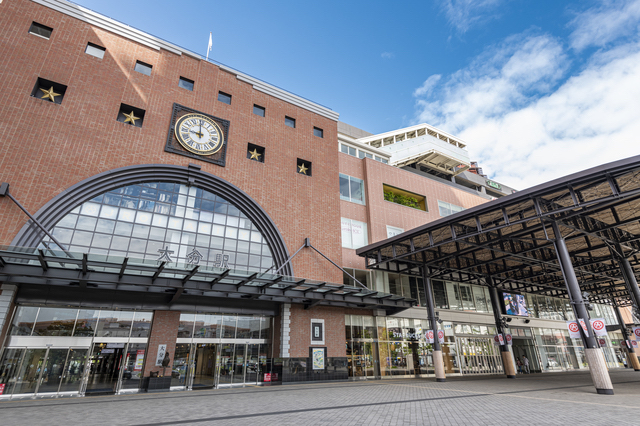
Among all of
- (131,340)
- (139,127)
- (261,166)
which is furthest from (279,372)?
(139,127)

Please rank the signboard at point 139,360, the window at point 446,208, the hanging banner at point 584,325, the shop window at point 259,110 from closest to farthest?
the hanging banner at point 584,325
the signboard at point 139,360
the shop window at point 259,110
the window at point 446,208

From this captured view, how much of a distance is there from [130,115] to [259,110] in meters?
9.00

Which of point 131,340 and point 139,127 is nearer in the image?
point 131,340

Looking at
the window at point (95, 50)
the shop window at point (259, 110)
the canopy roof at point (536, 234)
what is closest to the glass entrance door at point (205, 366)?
the canopy roof at point (536, 234)

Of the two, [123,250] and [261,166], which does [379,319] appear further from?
[123,250]

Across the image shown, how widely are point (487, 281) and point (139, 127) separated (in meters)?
29.6

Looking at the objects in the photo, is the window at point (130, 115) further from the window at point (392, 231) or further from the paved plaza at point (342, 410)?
the window at point (392, 231)

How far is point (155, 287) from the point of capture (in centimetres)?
1656

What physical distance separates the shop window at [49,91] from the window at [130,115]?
2829 mm

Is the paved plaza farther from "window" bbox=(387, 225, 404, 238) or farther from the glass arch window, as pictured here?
"window" bbox=(387, 225, 404, 238)

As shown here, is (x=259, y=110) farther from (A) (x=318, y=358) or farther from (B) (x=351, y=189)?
(A) (x=318, y=358)

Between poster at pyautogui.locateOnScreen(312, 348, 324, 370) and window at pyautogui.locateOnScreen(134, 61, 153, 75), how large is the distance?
21073mm

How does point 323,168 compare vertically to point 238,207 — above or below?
above

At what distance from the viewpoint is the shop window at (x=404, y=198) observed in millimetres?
30484
